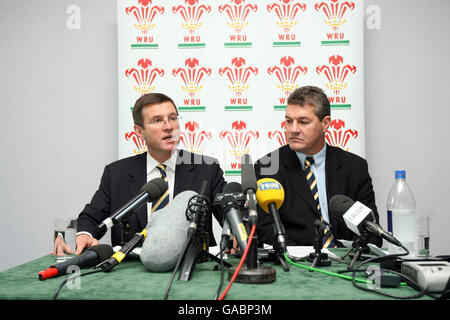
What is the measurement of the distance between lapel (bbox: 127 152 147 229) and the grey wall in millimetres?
706

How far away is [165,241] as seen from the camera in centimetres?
109

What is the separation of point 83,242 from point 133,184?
0.59m

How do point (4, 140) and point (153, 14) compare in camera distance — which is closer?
point (153, 14)

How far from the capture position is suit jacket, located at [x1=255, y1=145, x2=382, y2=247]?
6.42 feet

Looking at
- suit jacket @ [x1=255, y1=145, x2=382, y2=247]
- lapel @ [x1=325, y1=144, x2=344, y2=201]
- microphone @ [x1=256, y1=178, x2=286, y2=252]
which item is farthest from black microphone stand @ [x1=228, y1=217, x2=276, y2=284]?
lapel @ [x1=325, y1=144, x2=344, y2=201]

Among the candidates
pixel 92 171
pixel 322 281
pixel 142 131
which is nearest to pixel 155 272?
pixel 322 281

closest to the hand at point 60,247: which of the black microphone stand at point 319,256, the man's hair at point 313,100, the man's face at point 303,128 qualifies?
the black microphone stand at point 319,256

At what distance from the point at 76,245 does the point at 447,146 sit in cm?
267

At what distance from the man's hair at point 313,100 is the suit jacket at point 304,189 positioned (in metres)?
0.24

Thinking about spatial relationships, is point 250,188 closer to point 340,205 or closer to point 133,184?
point 340,205

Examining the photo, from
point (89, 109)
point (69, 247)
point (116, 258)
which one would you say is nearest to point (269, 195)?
point (116, 258)
